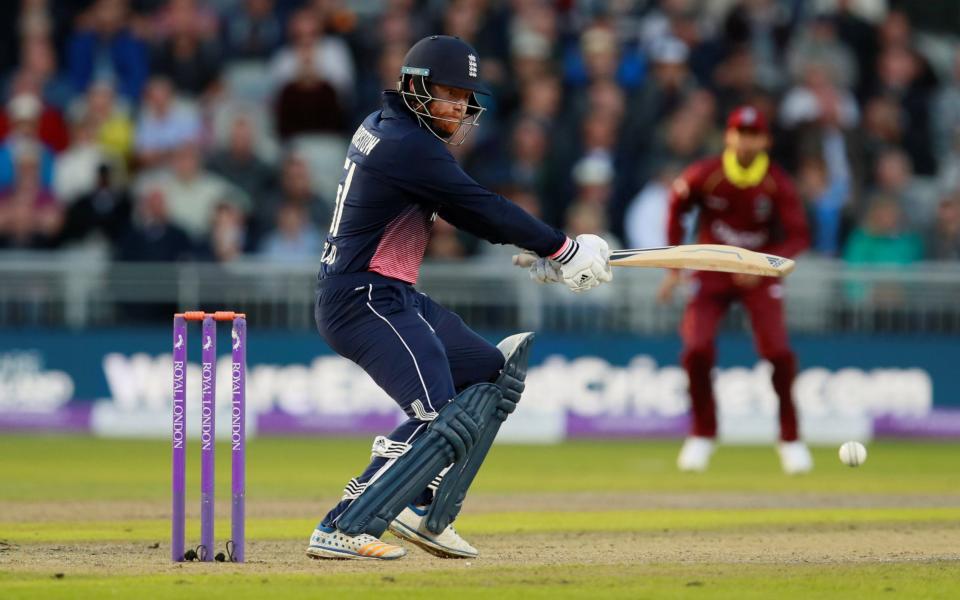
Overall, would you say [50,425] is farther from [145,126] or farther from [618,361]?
[618,361]

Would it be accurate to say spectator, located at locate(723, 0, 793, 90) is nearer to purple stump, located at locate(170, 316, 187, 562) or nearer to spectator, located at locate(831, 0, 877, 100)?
spectator, located at locate(831, 0, 877, 100)

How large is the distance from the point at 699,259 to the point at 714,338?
4910 millimetres

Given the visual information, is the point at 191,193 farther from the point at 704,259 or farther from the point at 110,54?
the point at 704,259

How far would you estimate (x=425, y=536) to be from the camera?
23.4 ft

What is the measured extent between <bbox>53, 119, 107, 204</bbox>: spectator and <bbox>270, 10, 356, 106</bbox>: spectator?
75.0 inches

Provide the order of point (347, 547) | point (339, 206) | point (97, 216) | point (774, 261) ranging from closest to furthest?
point (347, 547) < point (339, 206) < point (774, 261) < point (97, 216)

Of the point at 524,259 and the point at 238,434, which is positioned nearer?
the point at 238,434

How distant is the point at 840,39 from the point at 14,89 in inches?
330

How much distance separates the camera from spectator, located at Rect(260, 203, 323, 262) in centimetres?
1591

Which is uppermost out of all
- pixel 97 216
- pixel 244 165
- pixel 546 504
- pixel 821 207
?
pixel 244 165

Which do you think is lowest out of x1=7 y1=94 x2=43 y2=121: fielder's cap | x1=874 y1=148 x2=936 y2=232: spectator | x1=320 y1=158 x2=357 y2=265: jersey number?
x1=320 y1=158 x2=357 y2=265: jersey number

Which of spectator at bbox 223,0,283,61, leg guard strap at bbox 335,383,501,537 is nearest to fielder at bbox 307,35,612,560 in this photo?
leg guard strap at bbox 335,383,501,537

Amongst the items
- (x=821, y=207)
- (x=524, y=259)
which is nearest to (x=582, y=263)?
(x=524, y=259)

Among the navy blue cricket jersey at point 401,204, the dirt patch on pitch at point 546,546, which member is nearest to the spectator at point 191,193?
the dirt patch on pitch at point 546,546
